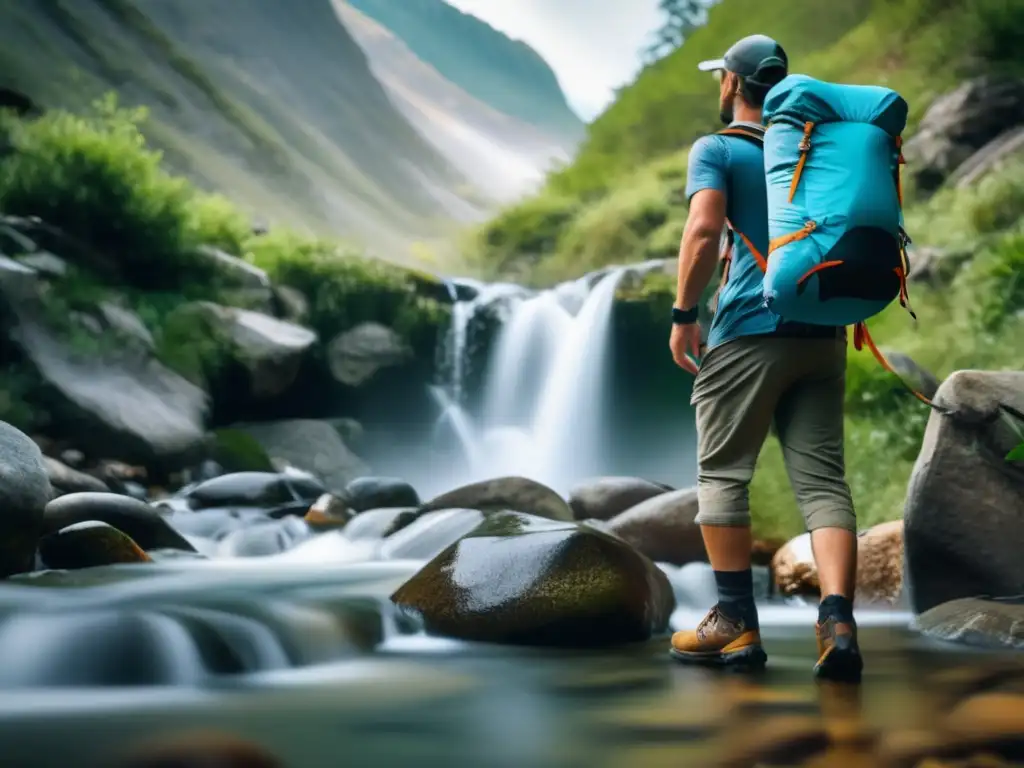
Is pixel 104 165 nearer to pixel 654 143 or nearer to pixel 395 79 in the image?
pixel 654 143

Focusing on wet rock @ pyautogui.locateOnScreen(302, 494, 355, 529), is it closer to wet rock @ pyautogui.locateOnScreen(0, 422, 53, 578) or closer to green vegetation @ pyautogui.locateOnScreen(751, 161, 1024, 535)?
wet rock @ pyautogui.locateOnScreen(0, 422, 53, 578)

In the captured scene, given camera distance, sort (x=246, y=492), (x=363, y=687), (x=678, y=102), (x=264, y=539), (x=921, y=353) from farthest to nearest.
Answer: (x=678, y=102)
(x=246, y=492)
(x=921, y=353)
(x=264, y=539)
(x=363, y=687)

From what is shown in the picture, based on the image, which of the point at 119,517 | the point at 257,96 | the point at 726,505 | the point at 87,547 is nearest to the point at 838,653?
the point at 726,505

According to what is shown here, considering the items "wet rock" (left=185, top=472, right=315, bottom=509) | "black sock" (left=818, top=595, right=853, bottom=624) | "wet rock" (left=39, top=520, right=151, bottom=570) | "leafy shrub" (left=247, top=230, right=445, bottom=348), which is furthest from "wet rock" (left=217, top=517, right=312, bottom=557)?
"leafy shrub" (left=247, top=230, right=445, bottom=348)

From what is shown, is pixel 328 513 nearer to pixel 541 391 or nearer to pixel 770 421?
pixel 541 391

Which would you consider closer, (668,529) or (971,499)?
(971,499)

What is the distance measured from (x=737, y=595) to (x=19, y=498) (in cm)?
339

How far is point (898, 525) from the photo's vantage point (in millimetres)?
5387

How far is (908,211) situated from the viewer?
12250 millimetres

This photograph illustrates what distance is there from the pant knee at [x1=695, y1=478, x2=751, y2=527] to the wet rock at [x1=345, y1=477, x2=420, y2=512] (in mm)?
6249

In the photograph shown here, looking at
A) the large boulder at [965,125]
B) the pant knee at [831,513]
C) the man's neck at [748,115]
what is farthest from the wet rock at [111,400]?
the large boulder at [965,125]

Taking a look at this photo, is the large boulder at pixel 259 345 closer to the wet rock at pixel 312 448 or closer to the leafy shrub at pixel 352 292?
the wet rock at pixel 312 448

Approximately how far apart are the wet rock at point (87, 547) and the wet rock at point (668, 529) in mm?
3099

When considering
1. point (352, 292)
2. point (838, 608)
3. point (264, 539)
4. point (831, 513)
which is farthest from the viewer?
point (352, 292)
